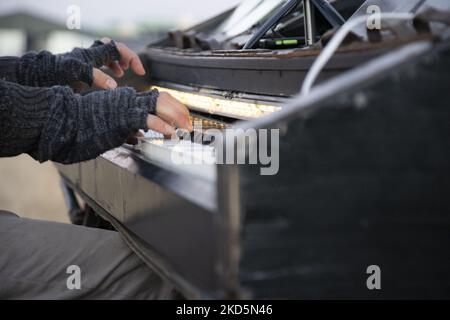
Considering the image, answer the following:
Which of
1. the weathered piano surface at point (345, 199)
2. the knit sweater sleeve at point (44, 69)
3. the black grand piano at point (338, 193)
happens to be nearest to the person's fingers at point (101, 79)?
the knit sweater sleeve at point (44, 69)

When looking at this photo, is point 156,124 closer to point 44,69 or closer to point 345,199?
point 345,199

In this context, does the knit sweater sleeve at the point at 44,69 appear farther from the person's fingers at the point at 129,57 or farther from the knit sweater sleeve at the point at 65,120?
the knit sweater sleeve at the point at 65,120

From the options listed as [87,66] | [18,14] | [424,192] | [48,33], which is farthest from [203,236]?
[18,14]

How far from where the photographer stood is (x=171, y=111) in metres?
1.28

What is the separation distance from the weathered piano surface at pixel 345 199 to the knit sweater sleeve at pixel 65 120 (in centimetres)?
30

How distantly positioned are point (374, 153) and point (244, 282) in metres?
0.28

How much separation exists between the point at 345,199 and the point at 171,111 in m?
0.48

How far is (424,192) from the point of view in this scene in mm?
970

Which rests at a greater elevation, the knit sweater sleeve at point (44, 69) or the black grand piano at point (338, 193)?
the knit sweater sleeve at point (44, 69)

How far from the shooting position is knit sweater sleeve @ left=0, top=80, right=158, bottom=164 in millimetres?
1248

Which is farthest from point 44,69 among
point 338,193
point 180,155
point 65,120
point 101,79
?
point 338,193

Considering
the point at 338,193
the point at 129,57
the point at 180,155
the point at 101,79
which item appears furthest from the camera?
the point at 129,57

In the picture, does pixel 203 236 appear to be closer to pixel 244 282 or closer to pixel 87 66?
pixel 244 282

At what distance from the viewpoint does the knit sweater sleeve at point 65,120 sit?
1.25 metres
